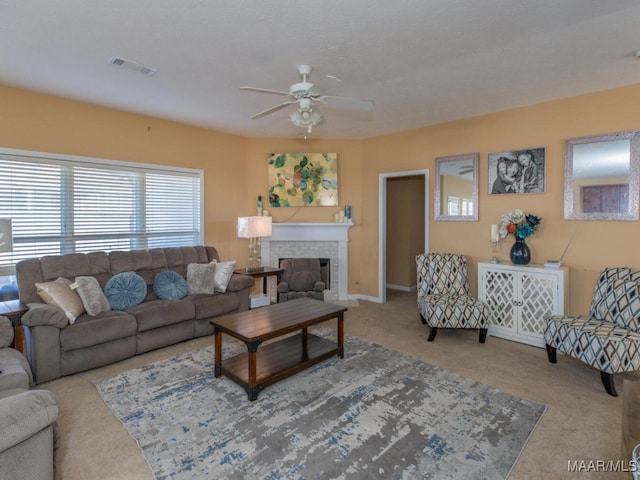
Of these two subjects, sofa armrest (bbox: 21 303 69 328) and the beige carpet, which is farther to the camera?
sofa armrest (bbox: 21 303 69 328)

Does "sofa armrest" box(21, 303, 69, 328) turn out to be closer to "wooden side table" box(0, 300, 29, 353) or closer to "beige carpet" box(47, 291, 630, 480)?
"wooden side table" box(0, 300, 29, 353)

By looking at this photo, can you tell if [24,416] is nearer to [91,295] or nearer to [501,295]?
[91,295]

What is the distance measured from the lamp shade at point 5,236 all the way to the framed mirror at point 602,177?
5.62 m

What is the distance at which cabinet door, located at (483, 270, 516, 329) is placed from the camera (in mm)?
3895

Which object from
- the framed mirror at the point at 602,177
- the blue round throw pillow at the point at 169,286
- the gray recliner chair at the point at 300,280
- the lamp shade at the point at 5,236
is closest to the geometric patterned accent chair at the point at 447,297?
the framed mirror at the point at 602,177

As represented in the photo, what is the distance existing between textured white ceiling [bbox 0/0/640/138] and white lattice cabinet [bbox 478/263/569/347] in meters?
1.99

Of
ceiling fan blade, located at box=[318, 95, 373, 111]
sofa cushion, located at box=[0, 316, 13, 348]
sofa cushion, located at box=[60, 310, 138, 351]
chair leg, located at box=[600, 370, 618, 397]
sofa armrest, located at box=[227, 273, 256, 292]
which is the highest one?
ceiling fan blade, located at box=[318, 95, 373, 111]

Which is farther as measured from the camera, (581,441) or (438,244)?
(438,244)

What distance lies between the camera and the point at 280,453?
6.60ft

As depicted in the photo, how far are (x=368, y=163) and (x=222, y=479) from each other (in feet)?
16.1

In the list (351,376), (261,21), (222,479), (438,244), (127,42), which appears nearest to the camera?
(222,479)

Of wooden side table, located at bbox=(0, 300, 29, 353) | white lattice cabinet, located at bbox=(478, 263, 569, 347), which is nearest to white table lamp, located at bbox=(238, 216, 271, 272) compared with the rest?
wooden side table, located at bbox=(0, 300, 29, 353)

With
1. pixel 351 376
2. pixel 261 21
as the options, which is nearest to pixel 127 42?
pixel 261 21

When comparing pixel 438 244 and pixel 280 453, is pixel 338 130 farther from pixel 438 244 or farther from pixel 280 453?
pixel 280 453
